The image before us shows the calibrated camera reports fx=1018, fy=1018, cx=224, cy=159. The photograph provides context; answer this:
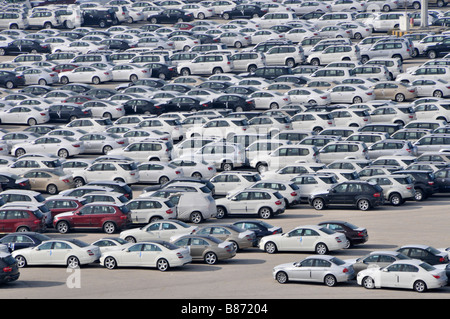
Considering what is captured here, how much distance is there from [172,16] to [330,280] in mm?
58638

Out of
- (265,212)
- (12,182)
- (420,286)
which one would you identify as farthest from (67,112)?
(420,286)

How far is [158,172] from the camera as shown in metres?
45.9

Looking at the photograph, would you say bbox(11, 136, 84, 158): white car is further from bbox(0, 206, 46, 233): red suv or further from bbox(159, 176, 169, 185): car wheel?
bbox(0, 206, 46, 233): red suv

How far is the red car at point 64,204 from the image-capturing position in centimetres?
4047

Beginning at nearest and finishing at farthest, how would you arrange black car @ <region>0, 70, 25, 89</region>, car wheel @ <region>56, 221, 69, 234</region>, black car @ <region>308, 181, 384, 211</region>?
car wheel @ <region>56, 221, 69, 234</region>
black car @ <region>308, 181, 384, 211</region>
black car @ <region>0, 70, 25, 89</region>

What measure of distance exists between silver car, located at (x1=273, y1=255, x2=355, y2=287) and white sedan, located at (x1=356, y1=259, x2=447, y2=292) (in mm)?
498

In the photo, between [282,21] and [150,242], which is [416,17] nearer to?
[282,21]

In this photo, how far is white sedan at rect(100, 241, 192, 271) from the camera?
32.5 meters

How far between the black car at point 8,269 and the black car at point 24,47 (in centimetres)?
4700

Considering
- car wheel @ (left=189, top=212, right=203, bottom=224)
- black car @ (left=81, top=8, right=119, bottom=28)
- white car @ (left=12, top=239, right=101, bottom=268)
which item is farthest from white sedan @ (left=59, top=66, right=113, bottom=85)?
white car @ (left=12, top=239, right=101, bottom=268)

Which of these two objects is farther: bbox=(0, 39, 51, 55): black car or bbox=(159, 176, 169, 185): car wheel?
bbox=(0, 39, 51, 55): black car

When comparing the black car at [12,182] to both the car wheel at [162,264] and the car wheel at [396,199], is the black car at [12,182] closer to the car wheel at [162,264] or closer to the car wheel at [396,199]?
the car wheel at [162,264]

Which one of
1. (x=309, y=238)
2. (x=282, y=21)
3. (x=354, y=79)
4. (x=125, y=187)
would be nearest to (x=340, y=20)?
(x=282, y=21)

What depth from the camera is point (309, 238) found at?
112 ft
